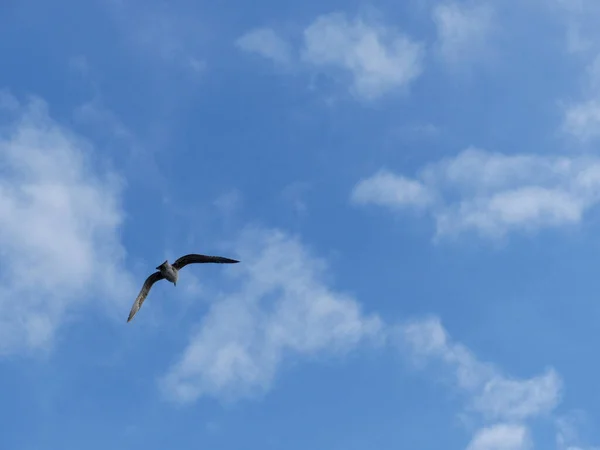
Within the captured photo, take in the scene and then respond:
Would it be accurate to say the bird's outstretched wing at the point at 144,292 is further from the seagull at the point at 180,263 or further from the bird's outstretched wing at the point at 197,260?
the bird's outstretched wing at the point at 197,260

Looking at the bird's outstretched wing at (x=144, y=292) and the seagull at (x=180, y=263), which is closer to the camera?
the seagull at (x=180, y=263)

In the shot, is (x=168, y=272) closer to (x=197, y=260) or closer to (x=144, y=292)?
(x=197, y=260)

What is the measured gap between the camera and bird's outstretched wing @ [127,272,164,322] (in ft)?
252

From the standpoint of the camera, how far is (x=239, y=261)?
242ft

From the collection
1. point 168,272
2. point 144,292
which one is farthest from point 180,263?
Answer: point 144,292

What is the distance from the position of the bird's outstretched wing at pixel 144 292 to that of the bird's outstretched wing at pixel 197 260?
3193 mm

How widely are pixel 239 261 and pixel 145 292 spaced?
35.4ft

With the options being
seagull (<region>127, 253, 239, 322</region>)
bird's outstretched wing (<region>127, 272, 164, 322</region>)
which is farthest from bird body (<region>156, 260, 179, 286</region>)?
bird's outstretched wing (<region>127, 272, 164, 322</region>)

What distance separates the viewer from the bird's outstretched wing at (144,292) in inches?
3029

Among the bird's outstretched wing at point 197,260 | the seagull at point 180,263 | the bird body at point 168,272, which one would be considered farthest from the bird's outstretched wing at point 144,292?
the bird's outstretched wing at point 197,260

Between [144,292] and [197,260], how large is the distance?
7.42 metres

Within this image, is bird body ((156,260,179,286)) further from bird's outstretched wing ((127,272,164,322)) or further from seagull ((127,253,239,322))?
bird's outstretched wing ((127,272,164,322))

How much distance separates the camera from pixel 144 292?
78.5 m

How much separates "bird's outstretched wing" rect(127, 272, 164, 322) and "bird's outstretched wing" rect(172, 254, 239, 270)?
319cm
